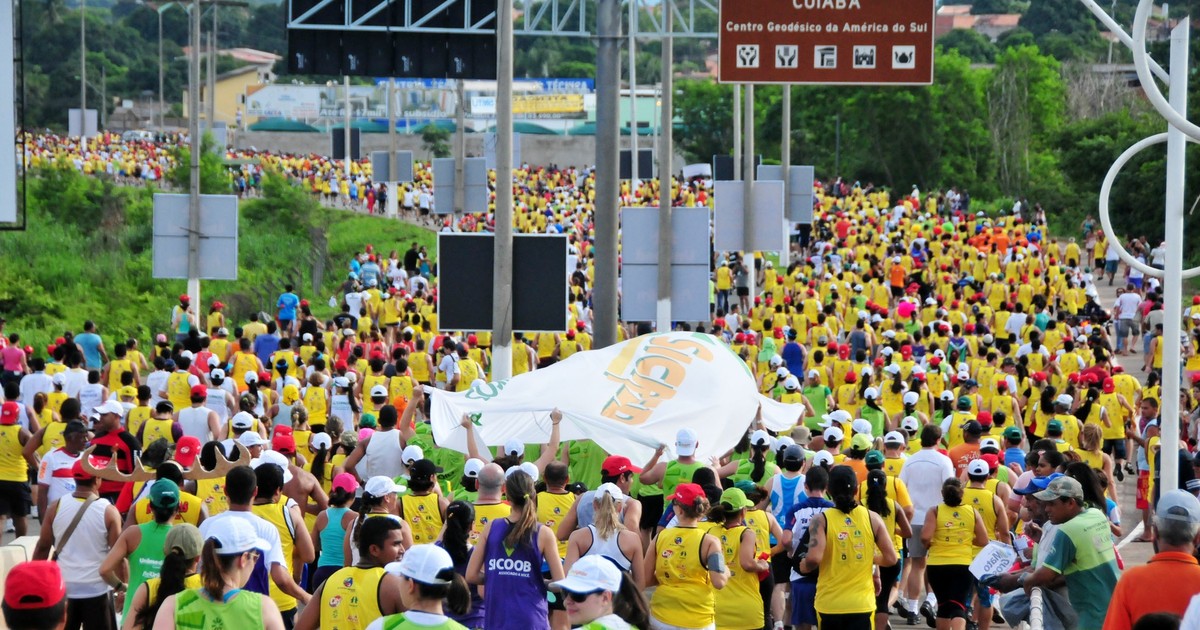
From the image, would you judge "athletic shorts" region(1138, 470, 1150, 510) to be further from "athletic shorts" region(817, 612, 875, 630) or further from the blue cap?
"athletic shorts" region(817, 612, 875, 630)

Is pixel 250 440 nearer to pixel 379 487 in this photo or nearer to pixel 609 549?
pixel 379 487

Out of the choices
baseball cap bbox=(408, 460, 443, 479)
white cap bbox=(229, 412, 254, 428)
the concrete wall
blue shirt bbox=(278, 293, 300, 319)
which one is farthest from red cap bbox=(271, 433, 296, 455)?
the concrete wall

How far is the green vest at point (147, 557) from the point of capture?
883 centimetres

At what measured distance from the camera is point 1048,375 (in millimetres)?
19844

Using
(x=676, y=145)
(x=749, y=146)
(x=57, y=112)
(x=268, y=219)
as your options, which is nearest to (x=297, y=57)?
(x=749, y=146)

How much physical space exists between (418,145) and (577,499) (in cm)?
9632

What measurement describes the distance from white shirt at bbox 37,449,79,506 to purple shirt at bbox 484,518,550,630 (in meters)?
4.00

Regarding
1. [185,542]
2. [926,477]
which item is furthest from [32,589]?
[926,477]

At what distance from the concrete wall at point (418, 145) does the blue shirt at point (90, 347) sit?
79.7 meters

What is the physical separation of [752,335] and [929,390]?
439 cm

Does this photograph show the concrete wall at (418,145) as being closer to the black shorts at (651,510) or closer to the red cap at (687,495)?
the black shorts at (651,510)

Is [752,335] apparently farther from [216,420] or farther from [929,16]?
[216,420]

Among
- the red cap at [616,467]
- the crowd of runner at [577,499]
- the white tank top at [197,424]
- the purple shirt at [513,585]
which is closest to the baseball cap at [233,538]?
the crowd of runner at [577,499]

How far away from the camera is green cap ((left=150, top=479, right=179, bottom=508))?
29.1 ft
